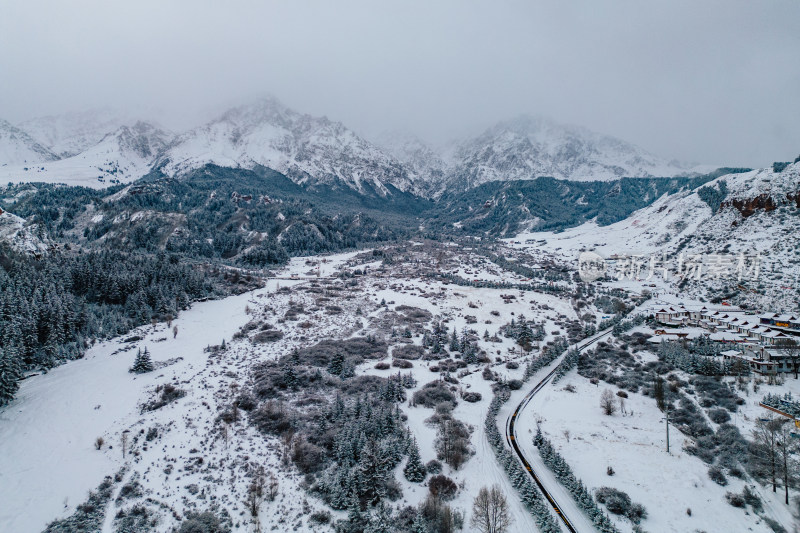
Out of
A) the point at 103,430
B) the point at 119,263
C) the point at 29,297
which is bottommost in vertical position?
the point at 103,430

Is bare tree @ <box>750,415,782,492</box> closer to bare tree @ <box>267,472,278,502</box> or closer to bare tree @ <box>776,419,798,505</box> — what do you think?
bare tree @ <box>776,419,798,505</box>

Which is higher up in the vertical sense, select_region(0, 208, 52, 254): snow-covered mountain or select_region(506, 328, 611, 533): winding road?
select_region(0, 208, 52, 254): snow-covered mountain

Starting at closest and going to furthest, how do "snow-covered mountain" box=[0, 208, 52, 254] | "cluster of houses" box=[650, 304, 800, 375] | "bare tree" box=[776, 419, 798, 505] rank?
"bare tree" box=[776, 419, 798, 505], "cluster of houses" box=[650, 304, 800, 375], "snow-covered mountain" box=[0, 208, 52, 254]

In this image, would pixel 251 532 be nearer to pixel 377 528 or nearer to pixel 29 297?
pixel 377 528

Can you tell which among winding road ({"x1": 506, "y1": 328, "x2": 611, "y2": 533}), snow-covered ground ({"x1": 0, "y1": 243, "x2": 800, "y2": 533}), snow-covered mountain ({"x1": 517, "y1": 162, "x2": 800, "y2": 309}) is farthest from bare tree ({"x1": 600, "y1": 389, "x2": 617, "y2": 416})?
snow-covered mountain ({"x1": 517, "y1": 162, "x2": 800, "y2": 309})

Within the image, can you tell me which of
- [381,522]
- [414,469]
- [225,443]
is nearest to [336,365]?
[225,443]

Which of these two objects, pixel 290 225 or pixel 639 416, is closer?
pixel 639 416

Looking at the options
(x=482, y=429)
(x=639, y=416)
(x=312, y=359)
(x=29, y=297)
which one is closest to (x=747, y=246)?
(x=639, y=416)
